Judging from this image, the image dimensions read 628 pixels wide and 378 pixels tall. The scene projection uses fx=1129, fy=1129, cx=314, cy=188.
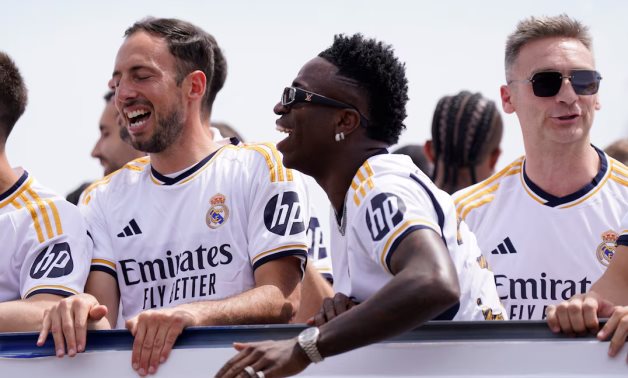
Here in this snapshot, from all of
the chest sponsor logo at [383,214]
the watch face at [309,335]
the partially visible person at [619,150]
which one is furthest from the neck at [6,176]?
the partially visible person at [619,150]

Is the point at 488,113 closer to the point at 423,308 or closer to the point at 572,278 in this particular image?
the point at 572,278

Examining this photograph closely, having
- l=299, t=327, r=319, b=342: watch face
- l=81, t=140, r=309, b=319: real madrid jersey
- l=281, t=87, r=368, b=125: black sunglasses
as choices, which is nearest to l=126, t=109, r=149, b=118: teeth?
l=81, t=140, r=309, b=319: real madrid jersey

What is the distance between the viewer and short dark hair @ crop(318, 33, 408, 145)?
14.5 feet

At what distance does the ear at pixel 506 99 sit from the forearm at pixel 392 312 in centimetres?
284

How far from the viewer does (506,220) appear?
18.5 feet

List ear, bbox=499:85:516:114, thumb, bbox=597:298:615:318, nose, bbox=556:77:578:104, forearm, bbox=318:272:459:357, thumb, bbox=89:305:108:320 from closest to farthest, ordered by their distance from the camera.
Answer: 1. forearm, bbox=318:272:459:357
2. thumb, bbox=597:298:615:318
3. thumb, bbox=89:305:108:320
4. nose, bbox=556:77:578:104
5. ear, bbox=499:85:516:114


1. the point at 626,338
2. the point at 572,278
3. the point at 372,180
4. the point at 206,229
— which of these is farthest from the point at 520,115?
the point at 626,338

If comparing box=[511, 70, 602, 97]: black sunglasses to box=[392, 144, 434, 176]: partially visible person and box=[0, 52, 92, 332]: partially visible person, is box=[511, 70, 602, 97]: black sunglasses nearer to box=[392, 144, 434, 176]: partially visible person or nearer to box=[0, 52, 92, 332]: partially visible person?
box=[0, 52, 92, 332]: partially visible person

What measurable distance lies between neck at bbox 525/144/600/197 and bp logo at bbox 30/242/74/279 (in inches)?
93.2

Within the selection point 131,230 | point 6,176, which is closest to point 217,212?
point 131,230

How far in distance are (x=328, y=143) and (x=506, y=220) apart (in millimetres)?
1601

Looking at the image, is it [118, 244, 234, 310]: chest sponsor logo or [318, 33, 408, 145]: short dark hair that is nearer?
[318, 33, 408, 145]: short dark hair

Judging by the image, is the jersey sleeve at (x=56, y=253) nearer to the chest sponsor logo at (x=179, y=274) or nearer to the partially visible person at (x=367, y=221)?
the chest sponsor logo at (x=179, y=274)

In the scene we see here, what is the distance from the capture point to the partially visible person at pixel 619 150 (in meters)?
6.97
